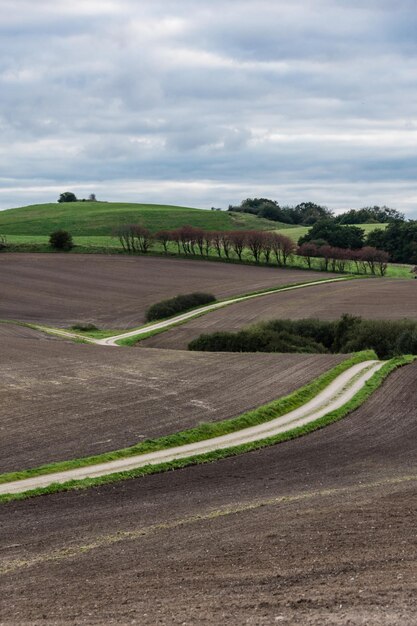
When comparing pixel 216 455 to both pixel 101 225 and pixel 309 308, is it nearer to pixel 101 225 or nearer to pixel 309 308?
pixel 309 308

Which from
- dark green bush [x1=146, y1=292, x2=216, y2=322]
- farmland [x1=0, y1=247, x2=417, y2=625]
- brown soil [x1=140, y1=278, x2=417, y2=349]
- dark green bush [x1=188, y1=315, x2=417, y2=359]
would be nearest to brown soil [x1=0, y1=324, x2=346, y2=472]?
farmland [x1=0, y1=247, x2=417, y2=625]

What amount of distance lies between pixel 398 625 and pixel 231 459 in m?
18.4

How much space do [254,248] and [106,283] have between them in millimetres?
34580

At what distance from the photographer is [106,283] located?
114688mm

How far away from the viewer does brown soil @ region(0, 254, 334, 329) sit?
94.0m

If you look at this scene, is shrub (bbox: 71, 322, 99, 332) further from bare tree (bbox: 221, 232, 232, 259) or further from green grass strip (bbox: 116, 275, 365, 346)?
bare tree (bbox: 221, 232, 232, 259)

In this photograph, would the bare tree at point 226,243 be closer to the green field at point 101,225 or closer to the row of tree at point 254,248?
the row of tree at point 254,248

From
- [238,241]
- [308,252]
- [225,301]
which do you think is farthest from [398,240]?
[225,301]

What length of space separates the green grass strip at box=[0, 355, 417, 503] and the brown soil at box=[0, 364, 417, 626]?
1.56 feet

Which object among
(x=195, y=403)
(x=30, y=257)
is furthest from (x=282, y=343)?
(x=30, y=257)

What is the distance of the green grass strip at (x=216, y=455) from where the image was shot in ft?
85.6

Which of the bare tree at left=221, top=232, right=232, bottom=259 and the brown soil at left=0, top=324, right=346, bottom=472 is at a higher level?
the bare tree at left=221, top=232, right=232, bottom=259

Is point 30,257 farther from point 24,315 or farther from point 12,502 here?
point 12,502

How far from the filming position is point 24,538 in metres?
21.1
